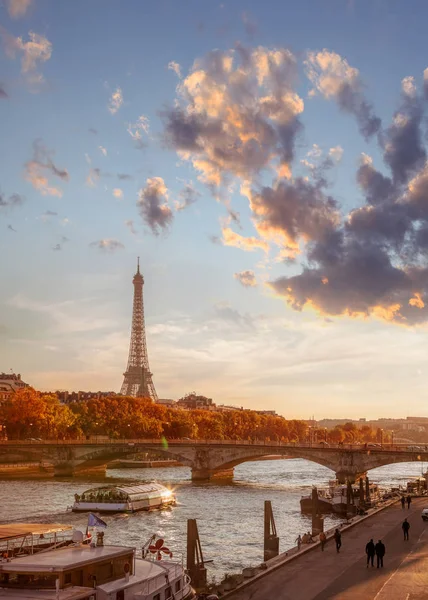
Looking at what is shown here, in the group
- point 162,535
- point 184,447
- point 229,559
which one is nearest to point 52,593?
point 229,559

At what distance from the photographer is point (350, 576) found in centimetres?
3020

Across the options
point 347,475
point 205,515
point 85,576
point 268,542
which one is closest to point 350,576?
point 268,542

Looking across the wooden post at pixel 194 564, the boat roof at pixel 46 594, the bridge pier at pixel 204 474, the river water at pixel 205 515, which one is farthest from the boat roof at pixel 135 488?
the boat roof at pixel 46 594

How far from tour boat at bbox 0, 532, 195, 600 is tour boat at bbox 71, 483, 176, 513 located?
119ft

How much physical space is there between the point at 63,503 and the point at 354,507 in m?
27.2

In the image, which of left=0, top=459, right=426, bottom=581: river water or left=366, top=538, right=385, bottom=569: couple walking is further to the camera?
left=0, top=459, right=426, bottom=581: river water

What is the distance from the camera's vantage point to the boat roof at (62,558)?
2183 cm

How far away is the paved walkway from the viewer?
89.4 ft

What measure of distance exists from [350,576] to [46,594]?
14.1 meters

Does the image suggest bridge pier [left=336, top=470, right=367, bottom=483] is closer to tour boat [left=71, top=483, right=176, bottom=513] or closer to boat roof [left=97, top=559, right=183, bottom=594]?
tour boat [left=71, top=483, right=176, bottom=513]

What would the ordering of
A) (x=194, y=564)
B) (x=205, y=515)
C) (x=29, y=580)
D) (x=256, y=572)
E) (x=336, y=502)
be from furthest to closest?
(x=336, y=502), (x=205, y=515), (x=194, y=564), (x=256, y=572), (x=29, y=580)

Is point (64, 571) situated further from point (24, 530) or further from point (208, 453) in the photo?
point (208, 453)

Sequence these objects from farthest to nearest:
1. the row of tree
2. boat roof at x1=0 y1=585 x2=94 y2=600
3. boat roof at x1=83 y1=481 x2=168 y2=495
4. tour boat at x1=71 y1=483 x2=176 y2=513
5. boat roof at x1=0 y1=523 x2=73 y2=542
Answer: the row of tree → boat roof at x1=83 y1=481 x2=168 y2=495 → tour boat at x1=71 y1=483 x2=176 y2=513 → boat roof at x1=0 y1=523 x2=73 y2=542 → boat roof at x1=0 y1=585 x2=94 y2=600

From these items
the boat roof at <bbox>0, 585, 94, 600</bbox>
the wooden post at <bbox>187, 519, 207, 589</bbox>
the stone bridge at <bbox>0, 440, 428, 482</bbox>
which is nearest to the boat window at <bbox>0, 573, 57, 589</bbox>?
the boat roof at <bbox>0, 585, 94, 600</bbox>
